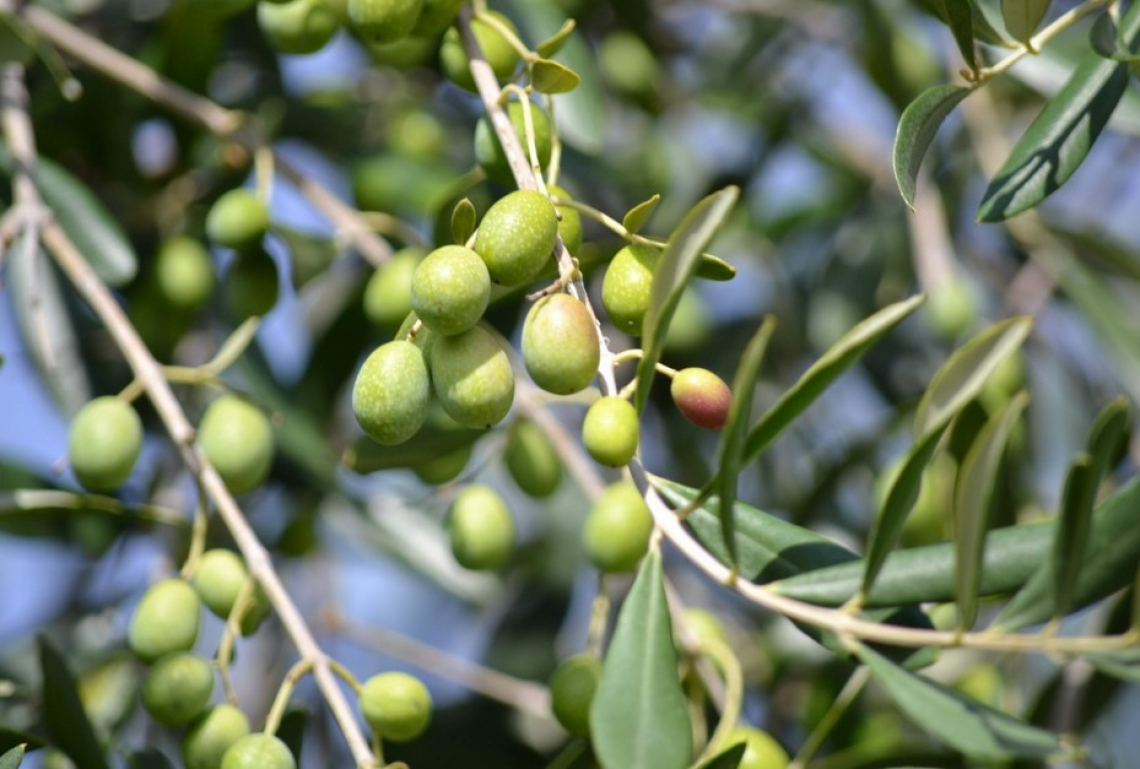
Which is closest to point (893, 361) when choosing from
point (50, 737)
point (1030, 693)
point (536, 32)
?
point (1030, 693)

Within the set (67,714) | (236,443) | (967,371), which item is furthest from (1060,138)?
(67,714)

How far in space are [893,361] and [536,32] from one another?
0.80 meters

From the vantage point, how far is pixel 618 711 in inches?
29.4

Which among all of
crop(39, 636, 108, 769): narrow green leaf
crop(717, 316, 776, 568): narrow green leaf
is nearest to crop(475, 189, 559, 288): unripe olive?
crop(717, 316, 776, 568): narrow green leaf

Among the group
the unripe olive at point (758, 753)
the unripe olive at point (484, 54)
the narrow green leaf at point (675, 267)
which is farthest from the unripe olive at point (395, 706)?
the unripe olive at point (484, 54)

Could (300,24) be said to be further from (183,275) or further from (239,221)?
(183,275)

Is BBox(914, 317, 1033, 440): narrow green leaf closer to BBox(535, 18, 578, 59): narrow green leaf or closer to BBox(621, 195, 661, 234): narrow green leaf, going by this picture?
BBox(621, 195, 661, 234): narrow green leaf

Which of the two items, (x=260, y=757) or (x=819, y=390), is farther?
(x=260, y=757)

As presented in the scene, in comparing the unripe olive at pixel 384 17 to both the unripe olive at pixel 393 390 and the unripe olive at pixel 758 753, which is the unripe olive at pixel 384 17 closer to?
the unripe olive at pixel 393 390

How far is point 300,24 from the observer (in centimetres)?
123

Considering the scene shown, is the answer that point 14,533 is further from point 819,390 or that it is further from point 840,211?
point 840,211

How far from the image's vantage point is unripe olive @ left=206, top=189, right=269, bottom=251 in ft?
4.28

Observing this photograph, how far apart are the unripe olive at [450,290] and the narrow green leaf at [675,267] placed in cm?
9

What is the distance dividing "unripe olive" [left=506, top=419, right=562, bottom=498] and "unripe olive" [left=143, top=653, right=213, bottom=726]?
0.38 m
